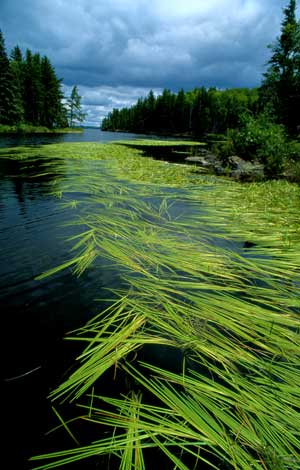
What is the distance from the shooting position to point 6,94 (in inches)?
1336

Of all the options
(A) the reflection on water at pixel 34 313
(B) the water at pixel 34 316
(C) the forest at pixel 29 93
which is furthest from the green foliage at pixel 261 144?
(C) the forest at pixel 29 93

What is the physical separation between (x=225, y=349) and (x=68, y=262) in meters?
2.09

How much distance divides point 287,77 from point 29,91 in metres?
43.2

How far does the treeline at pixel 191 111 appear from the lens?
68188 mm

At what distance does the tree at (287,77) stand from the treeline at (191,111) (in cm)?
3563

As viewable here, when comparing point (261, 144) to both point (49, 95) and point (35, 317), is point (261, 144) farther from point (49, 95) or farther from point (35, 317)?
point (49, 95)

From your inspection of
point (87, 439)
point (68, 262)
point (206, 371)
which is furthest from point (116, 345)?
point (68, 262)

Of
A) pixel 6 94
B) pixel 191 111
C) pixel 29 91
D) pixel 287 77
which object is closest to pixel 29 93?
pixel 29 91

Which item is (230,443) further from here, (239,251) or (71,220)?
(71,220)

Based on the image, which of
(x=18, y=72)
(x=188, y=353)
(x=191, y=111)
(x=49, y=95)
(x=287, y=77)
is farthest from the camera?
(x=191, y=111)

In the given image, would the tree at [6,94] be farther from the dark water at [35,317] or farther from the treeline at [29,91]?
the dark water at [35,317]

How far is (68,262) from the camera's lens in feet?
9.45

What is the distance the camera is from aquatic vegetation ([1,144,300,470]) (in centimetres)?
109

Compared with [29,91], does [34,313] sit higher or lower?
lower
